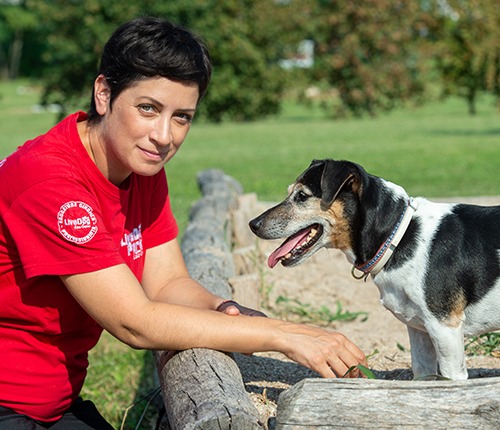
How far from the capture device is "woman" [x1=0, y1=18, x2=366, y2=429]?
3283 millimetres

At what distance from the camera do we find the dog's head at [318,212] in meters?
4.39

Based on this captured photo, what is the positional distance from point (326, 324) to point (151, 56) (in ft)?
11.5

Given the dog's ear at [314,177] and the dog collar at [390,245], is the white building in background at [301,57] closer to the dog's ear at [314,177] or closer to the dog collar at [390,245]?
the dog's ear at [314,177]

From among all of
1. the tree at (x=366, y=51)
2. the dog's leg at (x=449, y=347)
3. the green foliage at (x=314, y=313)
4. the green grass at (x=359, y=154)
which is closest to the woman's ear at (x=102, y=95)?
the dog's leg at (x=449, y=347)

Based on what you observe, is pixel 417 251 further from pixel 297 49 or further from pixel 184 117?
pixel 297 49

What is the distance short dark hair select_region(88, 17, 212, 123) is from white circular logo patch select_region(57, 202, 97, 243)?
0.50m

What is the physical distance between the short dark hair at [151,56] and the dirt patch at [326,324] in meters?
1.41

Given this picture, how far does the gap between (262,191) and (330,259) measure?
5.88 meters

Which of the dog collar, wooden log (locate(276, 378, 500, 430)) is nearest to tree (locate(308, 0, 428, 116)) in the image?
the dog collar

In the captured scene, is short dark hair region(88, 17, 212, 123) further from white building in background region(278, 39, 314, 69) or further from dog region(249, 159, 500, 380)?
white building in background region(278, 39, 314, 69)

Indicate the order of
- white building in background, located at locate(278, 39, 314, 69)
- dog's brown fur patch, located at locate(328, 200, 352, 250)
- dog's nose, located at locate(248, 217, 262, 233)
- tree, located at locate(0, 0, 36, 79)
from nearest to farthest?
dog's brown fur patch, located at locate(328, 200, 352, 250), dog's nose, located at locate(248, 217, 262, 233), white building in background, located at locate(278, 39, 314, 69), tree, located at locate(0, 0, 36, 79)

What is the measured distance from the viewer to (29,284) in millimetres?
3432

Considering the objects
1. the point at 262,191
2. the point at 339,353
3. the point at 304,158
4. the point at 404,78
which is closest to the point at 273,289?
the point at 339,353

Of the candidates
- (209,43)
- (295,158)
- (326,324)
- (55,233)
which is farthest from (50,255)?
(209,43)
